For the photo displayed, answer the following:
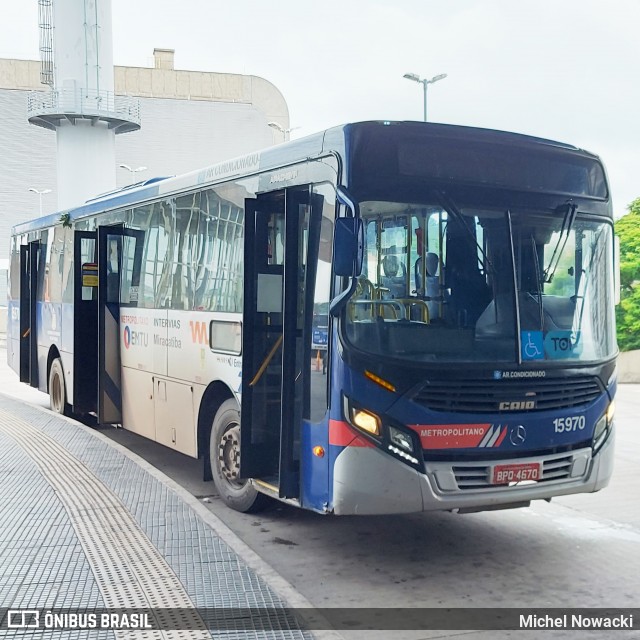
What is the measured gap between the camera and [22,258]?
652 inches

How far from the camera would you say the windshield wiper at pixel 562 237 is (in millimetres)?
6707

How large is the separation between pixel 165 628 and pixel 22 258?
12744mm

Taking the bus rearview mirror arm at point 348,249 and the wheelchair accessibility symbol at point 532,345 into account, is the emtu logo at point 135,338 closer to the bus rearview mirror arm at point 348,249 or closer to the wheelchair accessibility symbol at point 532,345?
the bus rearview mirror arm at point 348,249

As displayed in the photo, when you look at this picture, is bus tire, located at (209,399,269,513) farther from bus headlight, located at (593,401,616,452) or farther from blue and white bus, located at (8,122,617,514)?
bus headlight, located at (593,401,616,452)

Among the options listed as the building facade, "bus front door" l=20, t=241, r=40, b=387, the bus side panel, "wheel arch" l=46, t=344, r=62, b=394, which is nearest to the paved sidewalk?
the bus side panel

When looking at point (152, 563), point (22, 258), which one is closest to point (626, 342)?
point (22, 258)

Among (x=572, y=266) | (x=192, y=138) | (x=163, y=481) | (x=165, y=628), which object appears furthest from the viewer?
(x=192, y=138)

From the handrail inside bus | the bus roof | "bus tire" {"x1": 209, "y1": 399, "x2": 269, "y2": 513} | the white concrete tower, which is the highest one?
the white concrete tower

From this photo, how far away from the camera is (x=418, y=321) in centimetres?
632

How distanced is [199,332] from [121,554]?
9.46 feet

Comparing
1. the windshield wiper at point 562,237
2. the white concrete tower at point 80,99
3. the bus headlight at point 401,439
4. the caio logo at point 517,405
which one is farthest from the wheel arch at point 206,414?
the white concrete tower at point 80,99

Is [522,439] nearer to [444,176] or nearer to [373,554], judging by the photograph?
[373,554]

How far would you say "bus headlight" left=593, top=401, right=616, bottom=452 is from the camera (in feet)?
22.6

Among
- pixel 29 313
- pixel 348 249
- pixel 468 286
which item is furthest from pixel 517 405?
pixel 29 313
